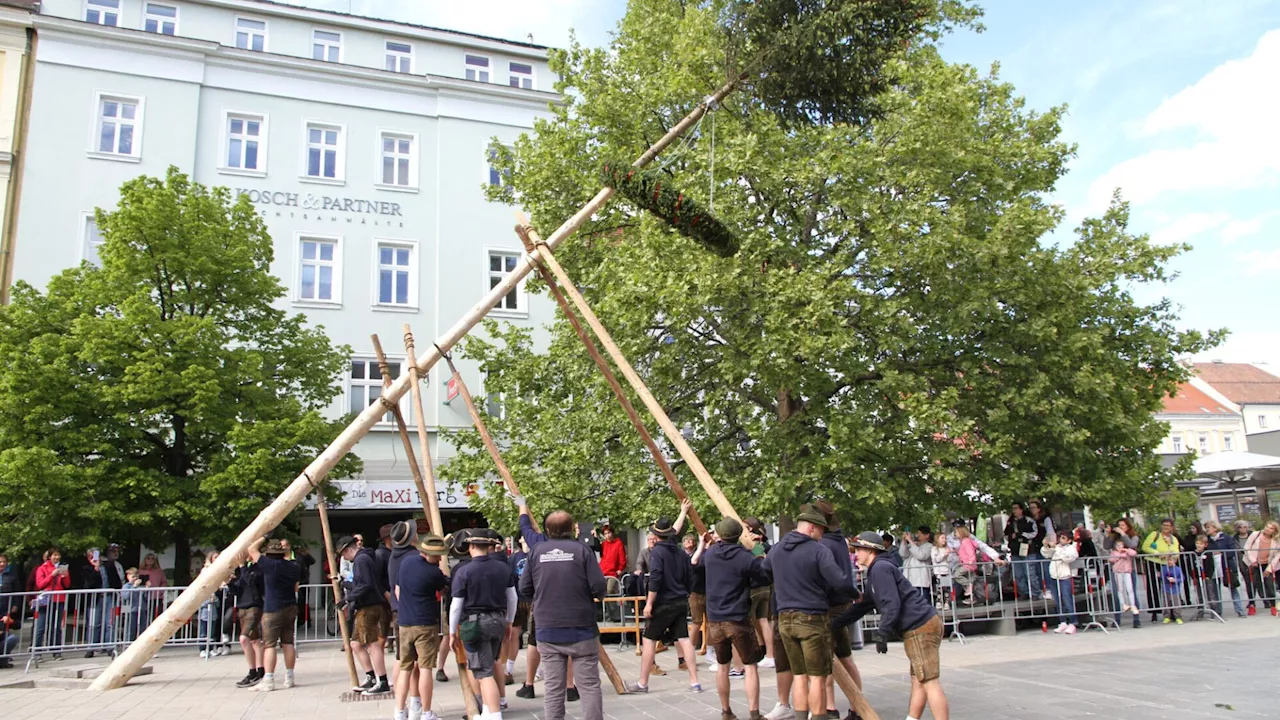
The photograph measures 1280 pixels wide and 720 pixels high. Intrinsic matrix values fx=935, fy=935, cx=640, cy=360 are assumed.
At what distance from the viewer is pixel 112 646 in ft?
46.4

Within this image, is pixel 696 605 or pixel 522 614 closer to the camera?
pixel 696 605

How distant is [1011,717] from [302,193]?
22.5 metres

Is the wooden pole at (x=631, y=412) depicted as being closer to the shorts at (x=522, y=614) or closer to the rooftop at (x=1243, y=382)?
the shorts at (x=522, y=614)

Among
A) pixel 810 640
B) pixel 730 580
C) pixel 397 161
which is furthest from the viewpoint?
pixel 397 161

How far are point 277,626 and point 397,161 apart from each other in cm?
1792

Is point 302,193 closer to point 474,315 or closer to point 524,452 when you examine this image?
point 524,452

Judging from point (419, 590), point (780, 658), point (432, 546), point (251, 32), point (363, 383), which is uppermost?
point (251, 32)

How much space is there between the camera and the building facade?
23219 mm

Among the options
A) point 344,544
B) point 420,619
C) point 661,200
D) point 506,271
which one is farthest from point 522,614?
point 506,271

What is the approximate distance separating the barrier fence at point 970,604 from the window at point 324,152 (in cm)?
1332

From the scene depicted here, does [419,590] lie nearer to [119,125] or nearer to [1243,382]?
[119,125]

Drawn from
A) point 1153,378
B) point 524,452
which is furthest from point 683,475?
point 1153,378

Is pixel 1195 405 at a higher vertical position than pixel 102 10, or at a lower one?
lower

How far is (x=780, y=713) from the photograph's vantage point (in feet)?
26.6
